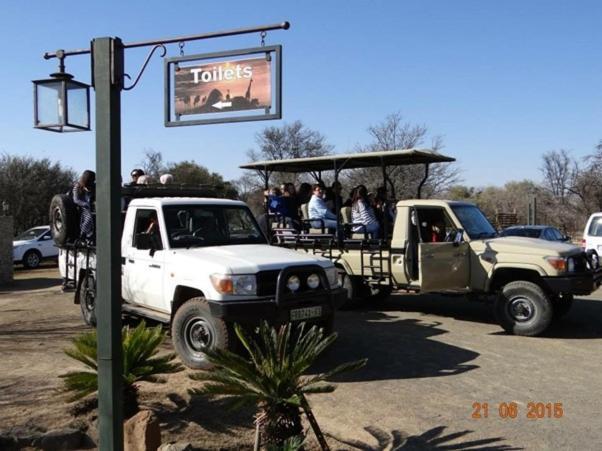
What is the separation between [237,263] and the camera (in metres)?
6.80

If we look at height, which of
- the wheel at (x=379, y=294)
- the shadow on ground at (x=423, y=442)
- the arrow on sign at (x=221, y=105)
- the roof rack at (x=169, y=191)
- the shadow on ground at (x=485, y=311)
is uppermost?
the arrow on sign at (x=221, y=105)

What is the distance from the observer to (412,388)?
637 centimetres

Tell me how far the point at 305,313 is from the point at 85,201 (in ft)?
16.0

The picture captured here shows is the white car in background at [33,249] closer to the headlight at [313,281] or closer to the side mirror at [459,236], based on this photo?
the side mirror at [459,236]

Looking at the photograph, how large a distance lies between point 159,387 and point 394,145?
26509 mm

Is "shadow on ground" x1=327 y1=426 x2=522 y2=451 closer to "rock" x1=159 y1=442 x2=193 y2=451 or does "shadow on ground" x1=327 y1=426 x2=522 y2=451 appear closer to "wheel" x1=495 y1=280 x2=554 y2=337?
"rock" x1=159 y1=442 x2=193 y2=451

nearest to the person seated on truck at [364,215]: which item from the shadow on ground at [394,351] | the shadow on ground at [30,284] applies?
the shadow on ground at [394,351]

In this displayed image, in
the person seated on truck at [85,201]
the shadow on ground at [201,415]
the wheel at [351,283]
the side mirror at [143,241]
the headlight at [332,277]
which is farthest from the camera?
the wheel at [351,283]

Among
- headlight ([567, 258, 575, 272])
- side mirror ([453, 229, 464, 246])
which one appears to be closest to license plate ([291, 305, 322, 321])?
side mirror ([453, 229, 464, 246])

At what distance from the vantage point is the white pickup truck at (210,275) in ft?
21.8

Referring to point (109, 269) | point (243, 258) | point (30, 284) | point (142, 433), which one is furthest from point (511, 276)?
point (30, 284)

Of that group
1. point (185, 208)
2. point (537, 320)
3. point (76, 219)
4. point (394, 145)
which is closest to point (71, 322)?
point (76, 219)

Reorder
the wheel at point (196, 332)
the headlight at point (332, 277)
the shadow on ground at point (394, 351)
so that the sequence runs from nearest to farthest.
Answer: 1. the wheel at point (196, 332)
2. the shadow on ground at point (394, 351)
3. the headlight at point (332, 277)

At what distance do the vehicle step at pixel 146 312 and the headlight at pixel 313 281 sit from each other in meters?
1.89
